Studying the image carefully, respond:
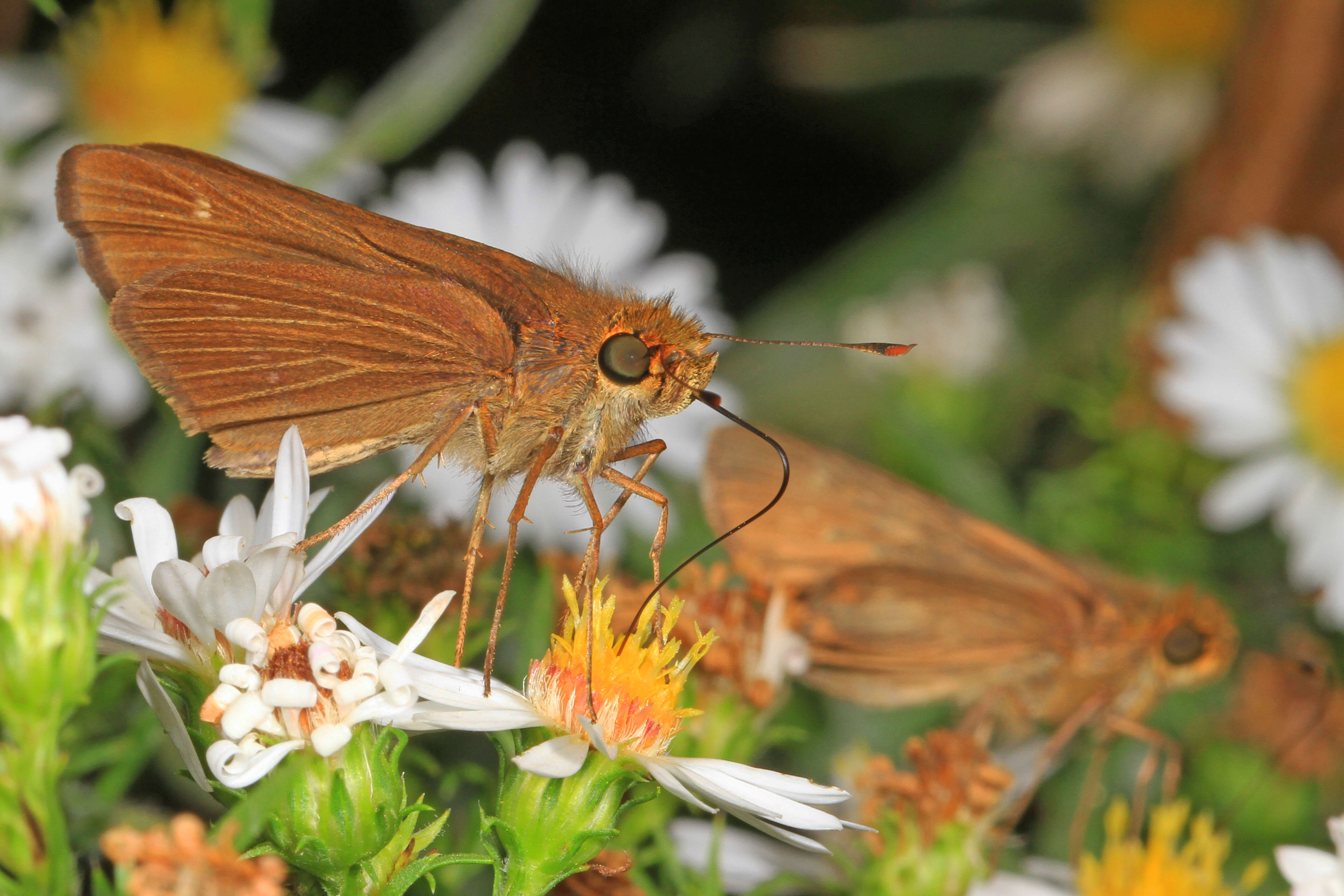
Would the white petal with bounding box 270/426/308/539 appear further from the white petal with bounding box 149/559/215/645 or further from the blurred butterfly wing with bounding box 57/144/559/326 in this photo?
the blurred butterfly wing with bounding box 57/144/559/326

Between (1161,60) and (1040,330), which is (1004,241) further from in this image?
(1161,60)

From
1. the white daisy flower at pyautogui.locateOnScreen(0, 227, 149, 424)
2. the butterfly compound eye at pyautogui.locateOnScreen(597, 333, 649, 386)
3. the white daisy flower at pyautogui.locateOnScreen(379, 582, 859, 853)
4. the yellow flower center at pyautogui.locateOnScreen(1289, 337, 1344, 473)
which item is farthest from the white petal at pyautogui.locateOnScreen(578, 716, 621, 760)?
the yellow flower center at pyautogui.locateOnScreen(1289, 337, 1344, 473)

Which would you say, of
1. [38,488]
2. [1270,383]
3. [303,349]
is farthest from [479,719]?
[1270,383]

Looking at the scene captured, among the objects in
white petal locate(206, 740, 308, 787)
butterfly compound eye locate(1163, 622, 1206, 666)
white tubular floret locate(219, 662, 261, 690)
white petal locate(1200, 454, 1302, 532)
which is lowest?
white petal locate(206, 740, 308, 787)

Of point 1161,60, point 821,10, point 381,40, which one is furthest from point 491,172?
point 1161,60

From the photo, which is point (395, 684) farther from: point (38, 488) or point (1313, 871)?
point (1313, 871)

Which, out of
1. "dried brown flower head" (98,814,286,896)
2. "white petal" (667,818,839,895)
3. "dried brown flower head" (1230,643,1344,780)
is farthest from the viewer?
"dried brown flower head" (1230,643,1344,780)
